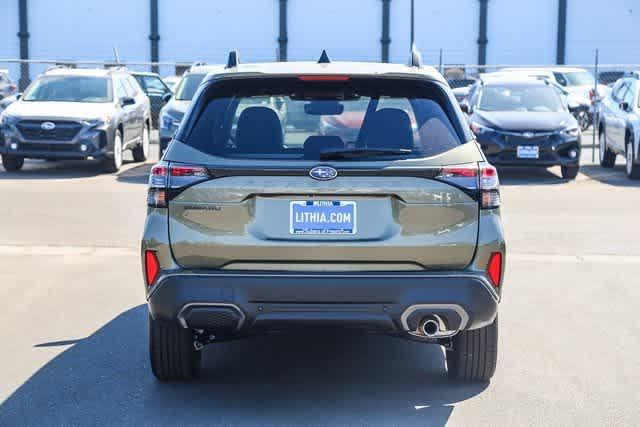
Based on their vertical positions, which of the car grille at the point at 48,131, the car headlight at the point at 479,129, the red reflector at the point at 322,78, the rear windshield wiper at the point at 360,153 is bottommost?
the car grille at the point at 48,131

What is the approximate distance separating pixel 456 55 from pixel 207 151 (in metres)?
44.2

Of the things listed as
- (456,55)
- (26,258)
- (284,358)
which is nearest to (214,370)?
(284,358)

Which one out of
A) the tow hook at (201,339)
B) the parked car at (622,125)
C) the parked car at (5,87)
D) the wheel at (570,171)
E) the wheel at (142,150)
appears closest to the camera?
the tow hook at (201,339)

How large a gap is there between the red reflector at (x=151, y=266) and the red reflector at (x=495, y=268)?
1.56m

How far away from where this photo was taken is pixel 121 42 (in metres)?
49.3

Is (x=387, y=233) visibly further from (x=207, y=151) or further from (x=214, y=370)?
(x=214, y=370)

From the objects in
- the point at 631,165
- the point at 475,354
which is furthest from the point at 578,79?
the point at 475,354

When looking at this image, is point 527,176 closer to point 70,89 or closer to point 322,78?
point 70,89

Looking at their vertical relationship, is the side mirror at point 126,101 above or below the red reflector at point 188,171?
below

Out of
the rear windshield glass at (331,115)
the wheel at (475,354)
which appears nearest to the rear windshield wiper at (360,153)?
the rear windshield glass at (331,115)

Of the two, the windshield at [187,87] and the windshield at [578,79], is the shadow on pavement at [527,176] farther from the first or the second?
the windshield at [578,79]

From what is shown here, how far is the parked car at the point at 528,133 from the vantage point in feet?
58.5

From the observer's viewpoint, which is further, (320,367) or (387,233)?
(320,367)

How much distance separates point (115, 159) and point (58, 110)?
117 centimetres
